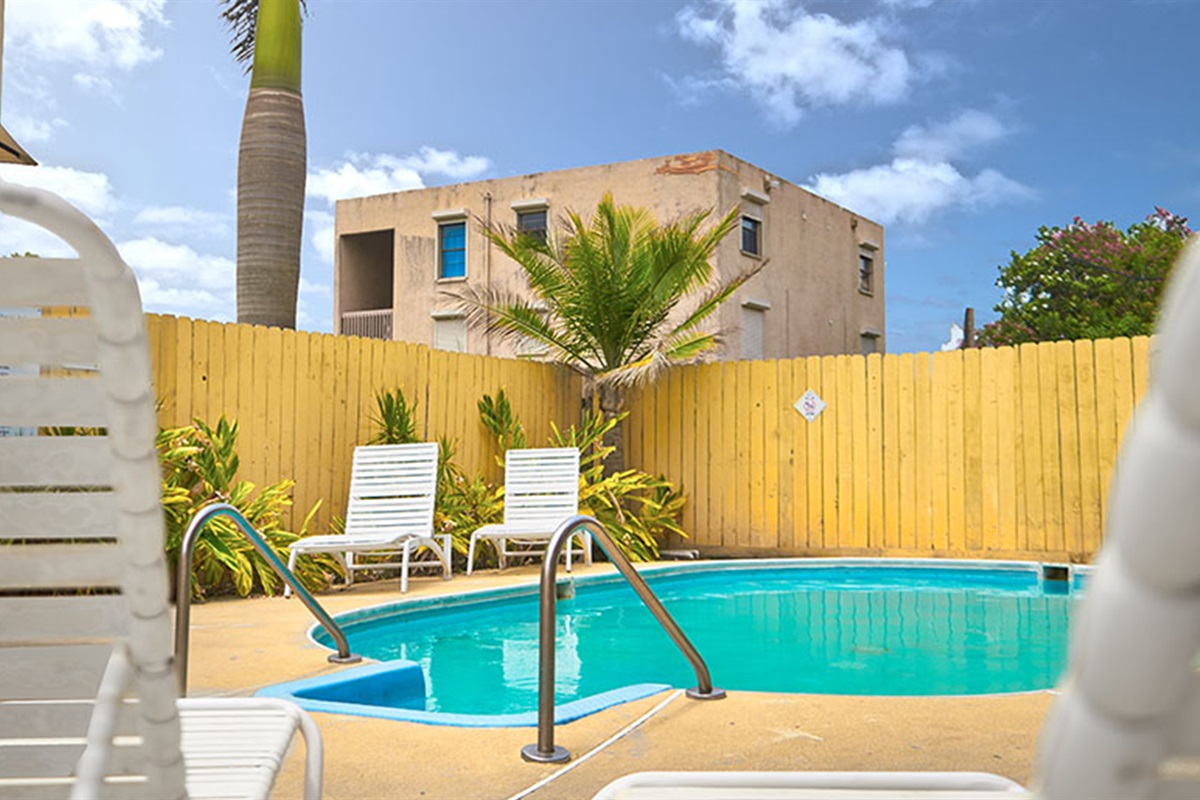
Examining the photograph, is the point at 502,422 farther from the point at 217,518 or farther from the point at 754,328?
the point at 754,328

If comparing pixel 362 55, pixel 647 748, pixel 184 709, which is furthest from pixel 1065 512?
pixel 362 55

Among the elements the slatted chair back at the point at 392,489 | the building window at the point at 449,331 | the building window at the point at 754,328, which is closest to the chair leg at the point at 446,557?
the slatted chair back at the point at 392,489

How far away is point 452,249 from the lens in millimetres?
23406

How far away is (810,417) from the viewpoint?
1115cm

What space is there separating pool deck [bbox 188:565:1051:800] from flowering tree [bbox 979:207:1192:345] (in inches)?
989

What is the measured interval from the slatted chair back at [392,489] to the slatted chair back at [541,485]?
3.10ft

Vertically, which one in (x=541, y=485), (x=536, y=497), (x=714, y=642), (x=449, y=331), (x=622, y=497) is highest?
(x=449, y=331)

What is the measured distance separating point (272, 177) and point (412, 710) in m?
9.22

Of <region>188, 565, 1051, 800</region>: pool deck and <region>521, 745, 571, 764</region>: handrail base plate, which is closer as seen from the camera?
<region>188, 565, 1051, 800</region>: pool deck

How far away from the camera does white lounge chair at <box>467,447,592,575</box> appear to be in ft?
29.5

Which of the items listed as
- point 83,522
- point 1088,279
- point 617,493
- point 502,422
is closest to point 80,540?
point 83,522

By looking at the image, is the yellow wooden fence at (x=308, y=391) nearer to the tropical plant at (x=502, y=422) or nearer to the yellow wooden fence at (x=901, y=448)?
the tropical plant at (x=502, y=422)

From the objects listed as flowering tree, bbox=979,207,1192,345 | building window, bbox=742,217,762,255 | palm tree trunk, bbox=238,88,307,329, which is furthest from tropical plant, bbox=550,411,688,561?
flowering tree, bbox=979,207,1192,345

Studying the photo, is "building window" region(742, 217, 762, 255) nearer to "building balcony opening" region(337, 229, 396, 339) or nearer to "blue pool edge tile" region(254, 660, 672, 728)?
"building balcony opening" region(337, 229, 396, 339)
